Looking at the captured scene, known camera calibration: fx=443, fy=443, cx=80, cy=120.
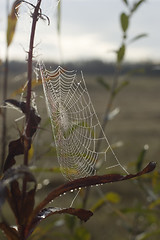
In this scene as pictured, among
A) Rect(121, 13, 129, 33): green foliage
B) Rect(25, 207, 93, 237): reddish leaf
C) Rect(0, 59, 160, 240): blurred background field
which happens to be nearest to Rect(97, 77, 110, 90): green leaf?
Rect(0, 59, 160, 240): blurred background field

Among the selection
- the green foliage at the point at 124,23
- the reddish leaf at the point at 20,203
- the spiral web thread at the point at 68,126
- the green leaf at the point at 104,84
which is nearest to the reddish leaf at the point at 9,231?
the reddish leaf at the point at 20,203

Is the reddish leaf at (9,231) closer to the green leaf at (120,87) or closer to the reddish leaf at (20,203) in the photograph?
the reddish leaf at (20,203)

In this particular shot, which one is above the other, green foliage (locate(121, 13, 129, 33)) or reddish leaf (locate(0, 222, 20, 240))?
green foliage (locate(121, 13, 129, 33))

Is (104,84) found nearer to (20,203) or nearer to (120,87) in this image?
(120,87)

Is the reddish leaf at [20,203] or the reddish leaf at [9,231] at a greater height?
the reddish leaf at [20,203]

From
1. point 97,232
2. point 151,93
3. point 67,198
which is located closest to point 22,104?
point 97,232

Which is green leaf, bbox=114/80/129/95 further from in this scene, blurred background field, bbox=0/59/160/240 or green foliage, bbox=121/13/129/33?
green foliage, bbox=121/13/129/33

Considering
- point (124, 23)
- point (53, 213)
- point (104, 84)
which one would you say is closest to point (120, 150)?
point (104, 84)

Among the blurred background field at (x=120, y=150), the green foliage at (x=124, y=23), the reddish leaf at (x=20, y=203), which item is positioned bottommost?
the blurred background field at (x=120, y=150)

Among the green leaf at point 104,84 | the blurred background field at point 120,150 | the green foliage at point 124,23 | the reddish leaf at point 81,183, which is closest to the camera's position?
the reddish leaf at point 81,183

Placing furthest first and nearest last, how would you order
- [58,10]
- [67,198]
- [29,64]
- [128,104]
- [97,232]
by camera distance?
[128,104]
[67,198]
[97,232]
[58,10]
[29,64]

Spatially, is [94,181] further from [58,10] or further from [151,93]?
[151,93]
